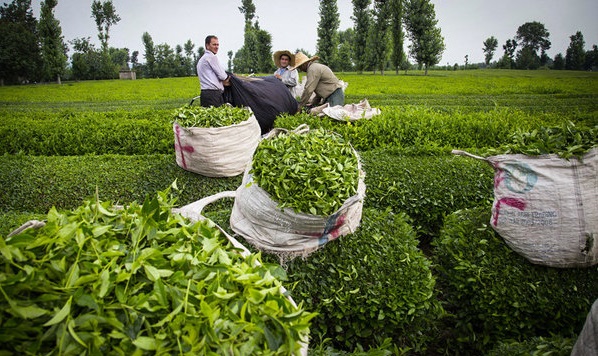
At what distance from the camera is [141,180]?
402 centimetres

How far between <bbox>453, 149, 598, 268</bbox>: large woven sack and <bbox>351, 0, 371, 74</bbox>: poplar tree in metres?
36.4

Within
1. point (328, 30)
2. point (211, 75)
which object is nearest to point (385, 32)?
point (328, 30)

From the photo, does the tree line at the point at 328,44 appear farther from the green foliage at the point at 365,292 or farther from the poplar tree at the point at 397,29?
the green foliage at the point at 365,292

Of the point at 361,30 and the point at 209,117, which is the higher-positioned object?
the point at 361,30

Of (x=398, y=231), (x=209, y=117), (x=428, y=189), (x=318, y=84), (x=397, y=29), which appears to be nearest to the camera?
(x=398, y=231)

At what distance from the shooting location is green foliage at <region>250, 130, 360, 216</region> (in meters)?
1.91

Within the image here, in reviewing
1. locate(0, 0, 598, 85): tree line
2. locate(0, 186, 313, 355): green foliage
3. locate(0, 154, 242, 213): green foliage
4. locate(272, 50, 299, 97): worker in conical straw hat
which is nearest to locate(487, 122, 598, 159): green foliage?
locate(0, 186, 313, 355): green foliage

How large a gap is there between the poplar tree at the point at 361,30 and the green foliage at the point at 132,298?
124 feet

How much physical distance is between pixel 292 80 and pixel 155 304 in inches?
237

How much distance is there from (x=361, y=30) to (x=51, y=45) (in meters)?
30.9

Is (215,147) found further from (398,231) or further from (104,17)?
(104,17)

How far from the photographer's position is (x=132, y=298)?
1069 millimetres

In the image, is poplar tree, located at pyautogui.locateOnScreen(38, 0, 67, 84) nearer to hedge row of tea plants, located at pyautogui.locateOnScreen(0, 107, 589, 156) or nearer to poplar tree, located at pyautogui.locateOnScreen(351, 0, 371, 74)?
poplar tree, located at pyautogui.locateOnScreen(351, 0, 371, 74)

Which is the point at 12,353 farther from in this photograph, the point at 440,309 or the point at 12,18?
the point at 12,18
